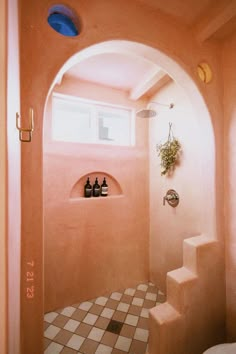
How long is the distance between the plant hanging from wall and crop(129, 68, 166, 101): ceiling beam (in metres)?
0.50

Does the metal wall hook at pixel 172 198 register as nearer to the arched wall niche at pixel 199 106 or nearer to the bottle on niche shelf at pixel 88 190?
the arched wall niche at pixel 199 106

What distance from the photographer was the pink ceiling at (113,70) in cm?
163

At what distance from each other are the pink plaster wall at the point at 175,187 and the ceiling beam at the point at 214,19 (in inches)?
20.6

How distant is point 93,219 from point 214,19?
203cm

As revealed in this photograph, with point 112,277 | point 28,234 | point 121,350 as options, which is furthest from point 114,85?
point 121,350

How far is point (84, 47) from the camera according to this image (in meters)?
0.99

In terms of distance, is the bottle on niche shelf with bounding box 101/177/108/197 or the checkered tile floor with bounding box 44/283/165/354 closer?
the checkered tile floor with bounding box 44/283/165/354

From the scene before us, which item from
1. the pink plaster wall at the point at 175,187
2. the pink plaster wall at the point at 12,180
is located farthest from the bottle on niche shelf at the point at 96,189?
A: the pink plaster wall at the point at 12,180


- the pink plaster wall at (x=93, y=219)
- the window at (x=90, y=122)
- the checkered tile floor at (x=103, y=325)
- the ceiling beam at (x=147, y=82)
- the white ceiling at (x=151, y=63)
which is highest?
the white ceiling at (x=151, y=63)

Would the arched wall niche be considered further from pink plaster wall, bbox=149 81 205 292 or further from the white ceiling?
the white ceiling

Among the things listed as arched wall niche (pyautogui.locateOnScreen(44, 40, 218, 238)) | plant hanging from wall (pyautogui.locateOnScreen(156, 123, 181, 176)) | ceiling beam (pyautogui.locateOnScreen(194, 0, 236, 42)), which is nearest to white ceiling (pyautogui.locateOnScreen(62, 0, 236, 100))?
ceiling beam (pyautogui.locateOnScreen(194, 0, 236, 42))

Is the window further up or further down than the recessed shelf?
further up

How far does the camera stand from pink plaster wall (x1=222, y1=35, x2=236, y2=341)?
4.32 ft

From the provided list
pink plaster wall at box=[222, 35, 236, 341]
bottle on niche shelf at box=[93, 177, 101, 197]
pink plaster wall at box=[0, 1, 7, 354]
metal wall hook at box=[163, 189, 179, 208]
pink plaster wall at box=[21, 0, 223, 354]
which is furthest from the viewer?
bottle on niche shelf at box=[93, 177, 101, 197]
